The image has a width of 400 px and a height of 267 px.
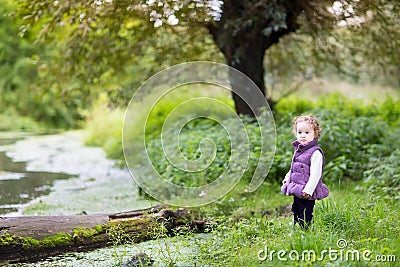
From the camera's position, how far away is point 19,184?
9250 millimetres

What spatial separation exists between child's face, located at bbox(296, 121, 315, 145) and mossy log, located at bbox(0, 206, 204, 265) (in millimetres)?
1281

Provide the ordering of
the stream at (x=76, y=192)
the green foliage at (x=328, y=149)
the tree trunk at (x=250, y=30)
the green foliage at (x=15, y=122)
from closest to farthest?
the stream at (x=76, y=192), the green foliage at (x=328, y=149), the tree trunk at (x=250, y=30), the green foliage at (x=15, y=122)

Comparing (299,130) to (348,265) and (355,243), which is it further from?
(348,265)

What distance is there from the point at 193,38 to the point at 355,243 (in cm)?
655

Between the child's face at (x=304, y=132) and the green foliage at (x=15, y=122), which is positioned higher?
the child's face at (x=304, y=132)

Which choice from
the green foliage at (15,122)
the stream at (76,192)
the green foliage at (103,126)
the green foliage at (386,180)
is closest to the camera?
the stream at (76,192)

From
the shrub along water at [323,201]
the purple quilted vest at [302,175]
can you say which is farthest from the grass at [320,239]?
the purple quilted vest at [302,175]

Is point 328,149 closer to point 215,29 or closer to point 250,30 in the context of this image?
point 250,30

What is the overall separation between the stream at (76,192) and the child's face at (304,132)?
50.0 inches

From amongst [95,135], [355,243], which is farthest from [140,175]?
[95,135]

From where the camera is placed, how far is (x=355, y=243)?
3.89 m

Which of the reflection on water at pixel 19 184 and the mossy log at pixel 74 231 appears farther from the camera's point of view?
the reflection on water at pixel 19 184

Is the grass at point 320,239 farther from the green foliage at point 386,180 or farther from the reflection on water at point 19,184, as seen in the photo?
the reflection on water at point 19,184

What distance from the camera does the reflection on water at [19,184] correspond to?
760cm
